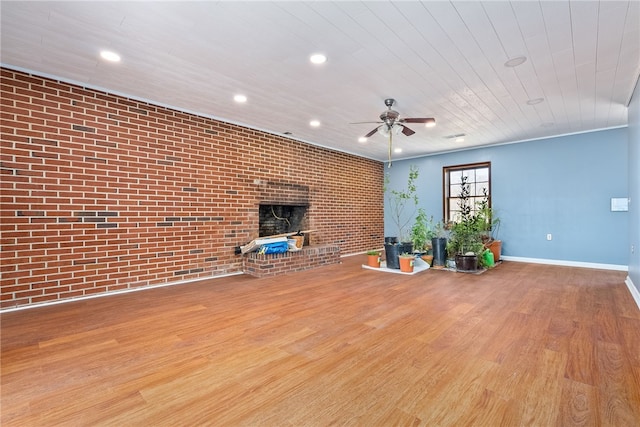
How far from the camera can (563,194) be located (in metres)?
5.42

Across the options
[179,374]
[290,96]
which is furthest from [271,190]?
[179,374]

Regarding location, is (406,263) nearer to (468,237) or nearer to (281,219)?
(468,237)

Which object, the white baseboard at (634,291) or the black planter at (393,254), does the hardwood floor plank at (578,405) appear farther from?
the black planter at (393,254)

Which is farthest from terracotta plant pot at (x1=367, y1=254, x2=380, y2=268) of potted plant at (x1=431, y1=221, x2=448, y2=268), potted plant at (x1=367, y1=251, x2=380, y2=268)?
potted plant at (x1=431, y1=221, x2=448, y2=268)

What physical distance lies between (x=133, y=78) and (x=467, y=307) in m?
4.26

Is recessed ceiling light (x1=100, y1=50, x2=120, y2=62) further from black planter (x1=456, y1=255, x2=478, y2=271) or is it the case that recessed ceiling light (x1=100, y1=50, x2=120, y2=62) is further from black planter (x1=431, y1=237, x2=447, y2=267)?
black planter (x1=456, y1=255, x2=478, y2=271)

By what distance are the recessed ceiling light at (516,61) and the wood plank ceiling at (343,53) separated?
0.06 metres

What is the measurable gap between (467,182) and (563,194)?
1767mm

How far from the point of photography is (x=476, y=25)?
225cm

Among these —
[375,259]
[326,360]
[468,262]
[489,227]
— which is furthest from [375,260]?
[326,360]

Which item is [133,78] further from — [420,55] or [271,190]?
[420,55]

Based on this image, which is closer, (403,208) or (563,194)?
(563,194)

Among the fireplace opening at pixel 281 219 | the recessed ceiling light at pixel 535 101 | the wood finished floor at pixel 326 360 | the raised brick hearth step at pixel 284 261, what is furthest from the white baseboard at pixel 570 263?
the fireplace opening at pixel 281 219

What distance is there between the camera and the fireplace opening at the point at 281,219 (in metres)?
5.52
